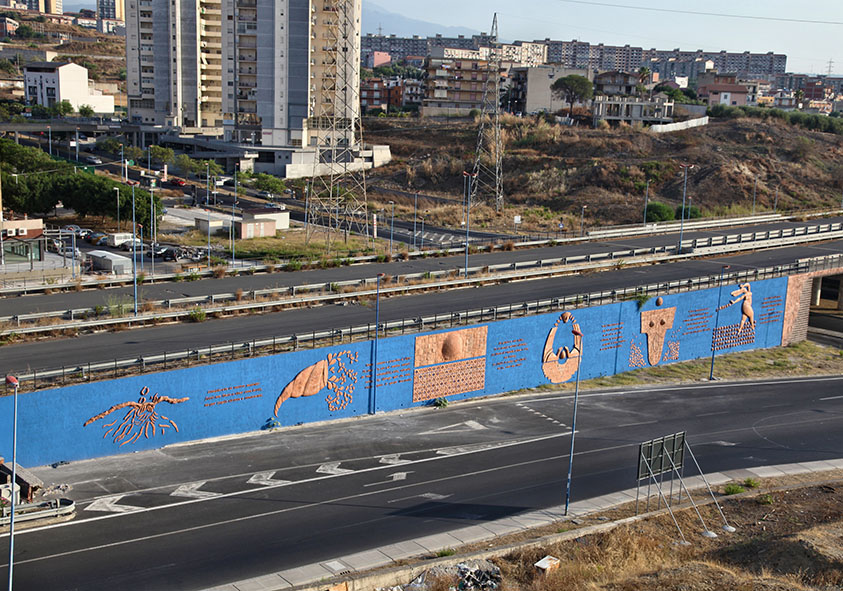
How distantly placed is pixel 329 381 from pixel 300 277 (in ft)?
55.3

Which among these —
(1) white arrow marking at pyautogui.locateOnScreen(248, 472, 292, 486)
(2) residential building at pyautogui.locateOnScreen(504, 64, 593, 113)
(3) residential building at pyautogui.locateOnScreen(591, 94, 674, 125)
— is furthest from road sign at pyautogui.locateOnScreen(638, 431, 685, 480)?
(2) residential building at pyautogui.locateOnScreen(504, 64, 593, 113)

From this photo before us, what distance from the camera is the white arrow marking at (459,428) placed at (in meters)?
36.1

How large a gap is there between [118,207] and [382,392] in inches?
1432

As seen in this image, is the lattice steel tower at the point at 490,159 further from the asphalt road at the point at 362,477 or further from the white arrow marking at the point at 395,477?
the white arrow marking at the point at 395,477

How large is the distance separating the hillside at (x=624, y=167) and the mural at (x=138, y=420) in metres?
55.8

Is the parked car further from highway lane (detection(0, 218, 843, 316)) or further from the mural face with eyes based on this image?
the mural face with eyes

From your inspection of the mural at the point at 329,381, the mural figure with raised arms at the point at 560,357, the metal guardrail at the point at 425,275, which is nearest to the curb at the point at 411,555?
the mural at the point at 329,381

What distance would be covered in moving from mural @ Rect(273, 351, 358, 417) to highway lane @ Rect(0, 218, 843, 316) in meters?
13.0

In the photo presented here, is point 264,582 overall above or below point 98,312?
below

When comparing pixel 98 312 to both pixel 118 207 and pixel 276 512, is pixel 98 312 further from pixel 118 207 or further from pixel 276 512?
pixel 118 207

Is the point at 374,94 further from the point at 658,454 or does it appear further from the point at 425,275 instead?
the point at 658,454

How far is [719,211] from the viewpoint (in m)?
93.8

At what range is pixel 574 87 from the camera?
498 ft

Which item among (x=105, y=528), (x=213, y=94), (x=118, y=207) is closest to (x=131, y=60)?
(x=213, y=94)
